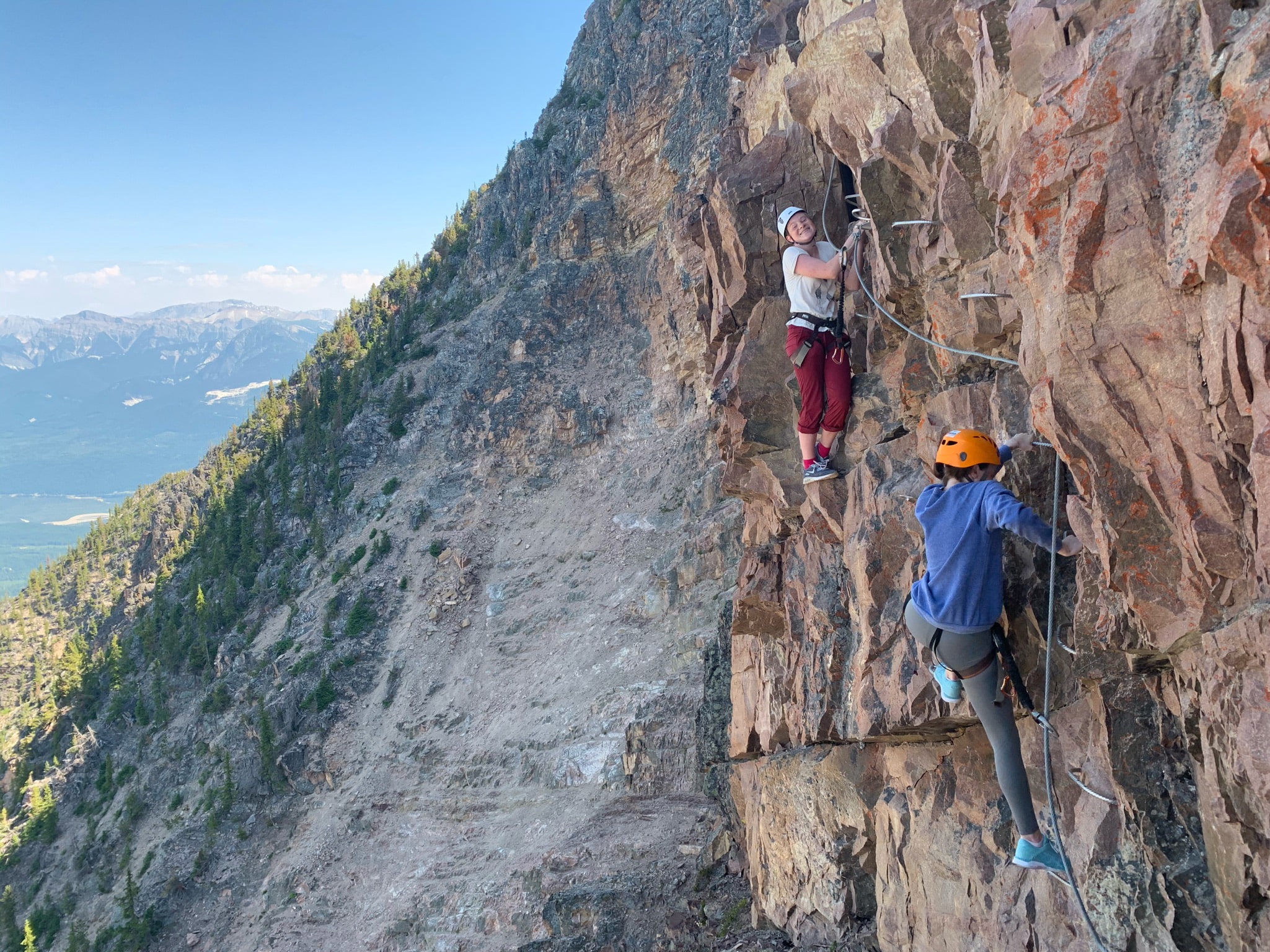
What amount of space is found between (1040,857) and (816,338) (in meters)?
5.76

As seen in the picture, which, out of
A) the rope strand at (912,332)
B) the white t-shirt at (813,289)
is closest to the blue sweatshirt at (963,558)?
the rope strand at (912,332)

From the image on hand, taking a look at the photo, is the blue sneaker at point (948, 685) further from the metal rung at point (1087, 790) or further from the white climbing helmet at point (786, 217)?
the white climbing helmet at point (786, 217)

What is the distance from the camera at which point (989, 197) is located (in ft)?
23.0

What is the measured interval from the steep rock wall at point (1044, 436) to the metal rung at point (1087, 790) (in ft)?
0.19

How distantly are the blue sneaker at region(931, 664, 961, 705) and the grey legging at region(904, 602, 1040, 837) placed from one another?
0.15 meters

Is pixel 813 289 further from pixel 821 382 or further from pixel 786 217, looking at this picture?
pixel 821 382

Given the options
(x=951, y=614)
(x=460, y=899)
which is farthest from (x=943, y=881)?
(x=460, y=899)

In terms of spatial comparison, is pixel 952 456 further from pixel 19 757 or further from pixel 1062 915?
pixel 19 757

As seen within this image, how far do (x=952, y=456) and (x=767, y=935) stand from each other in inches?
342

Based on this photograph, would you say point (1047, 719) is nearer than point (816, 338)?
Yes

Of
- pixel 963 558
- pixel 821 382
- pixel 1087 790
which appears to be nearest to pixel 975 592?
pixel 963 558

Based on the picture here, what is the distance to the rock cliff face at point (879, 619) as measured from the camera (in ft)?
15.1

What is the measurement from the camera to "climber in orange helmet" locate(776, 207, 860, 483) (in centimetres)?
915

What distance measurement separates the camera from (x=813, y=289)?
9.36 metres
